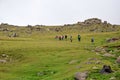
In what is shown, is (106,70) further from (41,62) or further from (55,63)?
(41,62)

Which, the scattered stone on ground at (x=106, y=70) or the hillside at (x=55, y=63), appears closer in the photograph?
the scattered stone on ground at (x=106, y=70)

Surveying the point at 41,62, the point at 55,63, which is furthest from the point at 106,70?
the point at 41,62

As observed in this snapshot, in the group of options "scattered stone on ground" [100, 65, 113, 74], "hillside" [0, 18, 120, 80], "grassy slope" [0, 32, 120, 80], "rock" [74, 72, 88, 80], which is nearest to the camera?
"rock" [74, 72, 88, 80]

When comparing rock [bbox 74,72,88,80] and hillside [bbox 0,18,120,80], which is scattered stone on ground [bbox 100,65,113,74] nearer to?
hillside [bbox 0,18,120,80]

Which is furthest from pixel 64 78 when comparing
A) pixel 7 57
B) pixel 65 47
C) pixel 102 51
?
pixel 65 47

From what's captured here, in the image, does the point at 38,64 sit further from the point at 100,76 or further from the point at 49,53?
the point at 100,76

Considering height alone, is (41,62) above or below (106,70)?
below

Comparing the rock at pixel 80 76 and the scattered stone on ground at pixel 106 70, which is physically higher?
the scattered stone on ground at pixel 106 70

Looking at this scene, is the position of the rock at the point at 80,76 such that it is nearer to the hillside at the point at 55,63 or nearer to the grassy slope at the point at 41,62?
the hillside at the point at 55,63

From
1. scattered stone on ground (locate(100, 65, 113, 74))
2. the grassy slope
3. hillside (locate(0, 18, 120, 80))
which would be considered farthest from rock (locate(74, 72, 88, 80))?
scattered stone on ground (locate(100, 65, 113, 74))

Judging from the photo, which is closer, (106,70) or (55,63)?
(106,70)

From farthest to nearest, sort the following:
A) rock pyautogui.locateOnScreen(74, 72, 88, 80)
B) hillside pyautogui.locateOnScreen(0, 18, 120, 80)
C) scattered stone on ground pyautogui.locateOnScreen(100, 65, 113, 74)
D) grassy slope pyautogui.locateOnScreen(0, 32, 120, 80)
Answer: grassy slope pyautogui.locateOnScreen(0, 32, 120, 80) → hillside pyautogui.locateOnScreen(0, 18, 120, 80) → scattered stone on ground pyautogui.locateOnScreen(100, 65, 113, 74) → rock pyautogui.locateOnScreen(74, 72, 88, 80)

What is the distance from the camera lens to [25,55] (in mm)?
85000

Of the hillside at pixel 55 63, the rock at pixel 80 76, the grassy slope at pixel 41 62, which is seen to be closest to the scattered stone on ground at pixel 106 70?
the hillside at pixel 55 63
